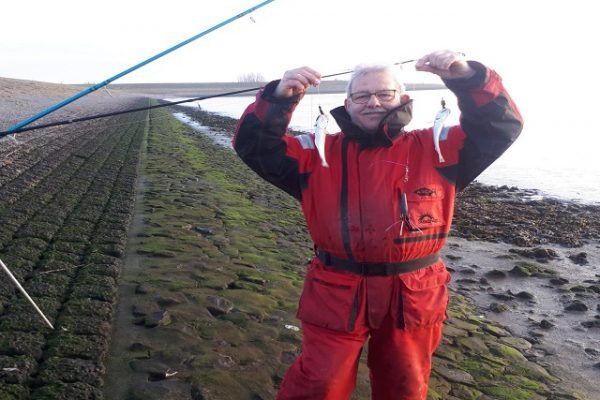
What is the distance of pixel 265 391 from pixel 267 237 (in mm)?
4102

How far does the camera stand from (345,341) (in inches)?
107

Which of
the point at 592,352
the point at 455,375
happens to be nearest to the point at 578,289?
the point at 592,352

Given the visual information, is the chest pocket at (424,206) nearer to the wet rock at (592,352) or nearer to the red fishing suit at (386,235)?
the red fishing suit at (386,235)

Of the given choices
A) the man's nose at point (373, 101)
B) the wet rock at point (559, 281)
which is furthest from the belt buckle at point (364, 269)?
the wet rock at point (559, 281)

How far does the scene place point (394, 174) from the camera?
2.77m

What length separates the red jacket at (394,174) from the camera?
9.00 feet

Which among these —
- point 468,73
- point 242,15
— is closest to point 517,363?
point 468,73

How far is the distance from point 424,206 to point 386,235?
0.24 meters

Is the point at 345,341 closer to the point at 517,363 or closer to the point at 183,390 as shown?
the point at 183,390

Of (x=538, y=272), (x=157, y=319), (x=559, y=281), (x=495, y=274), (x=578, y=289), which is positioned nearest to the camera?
(x=157, y=319)

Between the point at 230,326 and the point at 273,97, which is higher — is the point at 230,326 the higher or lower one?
the lower one

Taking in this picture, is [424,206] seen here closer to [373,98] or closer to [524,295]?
[373,98]

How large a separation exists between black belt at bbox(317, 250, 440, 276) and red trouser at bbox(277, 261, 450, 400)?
1.2 inches

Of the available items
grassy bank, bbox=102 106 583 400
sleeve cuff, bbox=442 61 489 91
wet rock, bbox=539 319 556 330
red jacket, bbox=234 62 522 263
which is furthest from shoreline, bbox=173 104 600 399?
sleeve cuff, bbox=442 61 489 91
